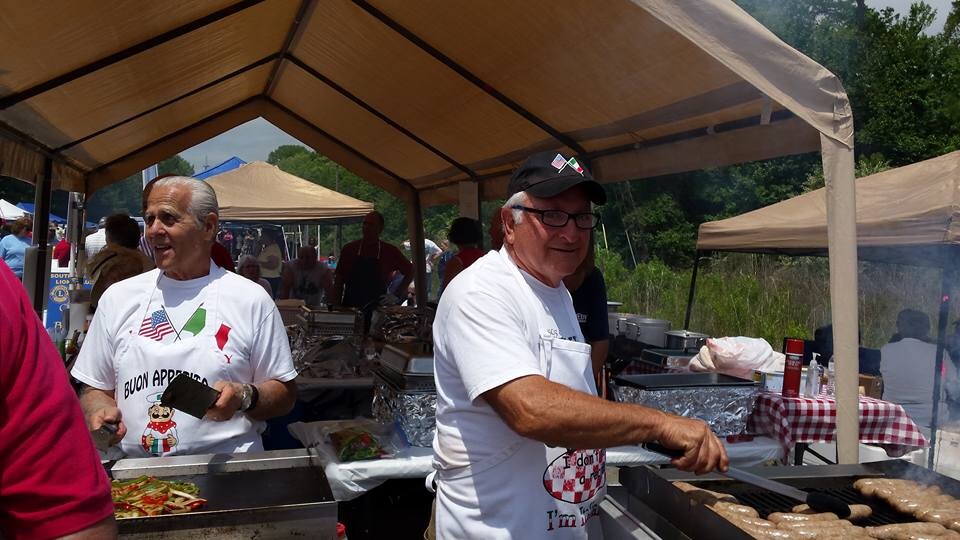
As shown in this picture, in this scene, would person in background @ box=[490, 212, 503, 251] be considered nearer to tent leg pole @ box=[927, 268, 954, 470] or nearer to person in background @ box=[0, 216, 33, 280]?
tent leg pole @ box=[927, 268, 954, 470]

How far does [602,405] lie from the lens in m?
1.77

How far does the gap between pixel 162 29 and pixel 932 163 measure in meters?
6.36

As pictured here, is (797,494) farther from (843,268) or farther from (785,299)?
(785,299)

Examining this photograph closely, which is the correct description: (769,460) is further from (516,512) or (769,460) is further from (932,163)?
(932,163)

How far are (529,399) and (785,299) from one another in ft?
43.9

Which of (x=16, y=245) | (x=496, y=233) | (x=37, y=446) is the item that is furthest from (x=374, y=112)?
(x=37, y=446)

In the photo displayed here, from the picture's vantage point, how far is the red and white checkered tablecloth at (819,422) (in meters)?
4.02

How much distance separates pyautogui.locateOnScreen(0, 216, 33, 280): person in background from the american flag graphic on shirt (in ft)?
30.4

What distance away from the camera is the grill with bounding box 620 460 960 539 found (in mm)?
2439

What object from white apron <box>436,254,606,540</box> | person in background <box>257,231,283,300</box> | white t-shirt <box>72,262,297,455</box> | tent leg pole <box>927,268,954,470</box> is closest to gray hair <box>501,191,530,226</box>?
white apron <box>436,254,606,540</box>

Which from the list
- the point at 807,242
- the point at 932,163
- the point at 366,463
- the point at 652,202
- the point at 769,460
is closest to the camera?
the point at 366,463

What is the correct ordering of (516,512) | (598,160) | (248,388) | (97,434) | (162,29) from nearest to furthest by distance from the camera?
(516,512)
(97,434)
(248,388)
(162,29)
(598,160)

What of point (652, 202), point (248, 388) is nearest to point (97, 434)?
point (248, 388)

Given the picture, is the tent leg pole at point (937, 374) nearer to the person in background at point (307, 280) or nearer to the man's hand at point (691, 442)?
the man's hand at point (691, 442)
